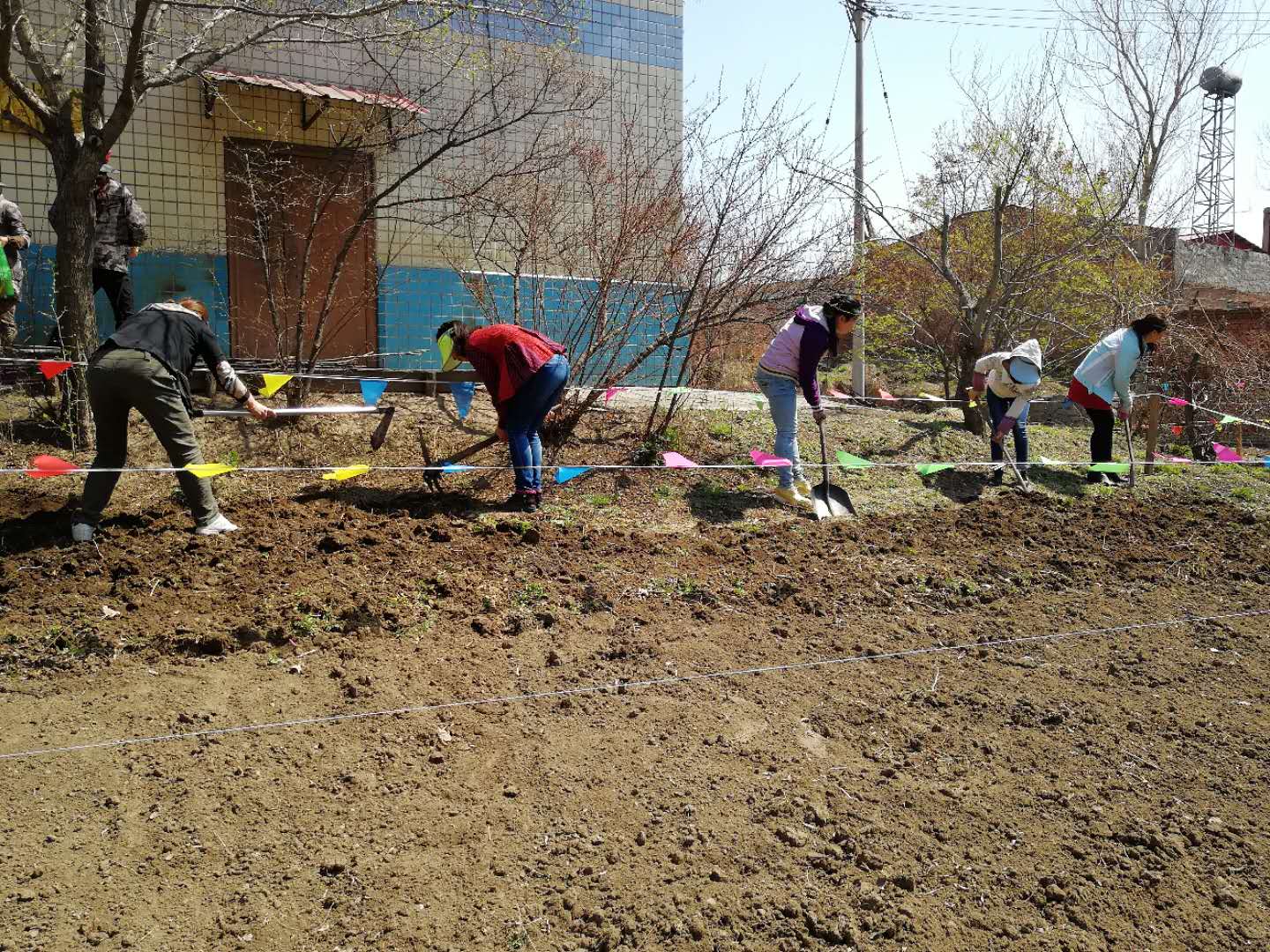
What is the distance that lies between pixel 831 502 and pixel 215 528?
4.22 metres

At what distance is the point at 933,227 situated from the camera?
11.4 meters

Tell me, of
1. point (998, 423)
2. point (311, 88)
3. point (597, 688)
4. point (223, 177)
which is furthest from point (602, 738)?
point (223, 177)

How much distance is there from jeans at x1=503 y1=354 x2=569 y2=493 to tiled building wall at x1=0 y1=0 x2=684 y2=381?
2423mm

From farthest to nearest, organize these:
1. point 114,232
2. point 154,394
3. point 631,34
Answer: point 631,34
point 114,232
point 154,394

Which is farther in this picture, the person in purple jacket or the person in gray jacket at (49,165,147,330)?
the person in gray jacket at (49,165,147,330)

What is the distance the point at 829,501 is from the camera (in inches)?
285

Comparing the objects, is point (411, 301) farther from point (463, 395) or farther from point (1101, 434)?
point (1101, 434)

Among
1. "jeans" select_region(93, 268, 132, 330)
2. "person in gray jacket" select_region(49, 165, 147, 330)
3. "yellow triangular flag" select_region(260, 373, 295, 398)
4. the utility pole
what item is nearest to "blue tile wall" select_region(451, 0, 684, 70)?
the utility pole

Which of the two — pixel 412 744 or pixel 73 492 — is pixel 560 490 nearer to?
pixel 73 492

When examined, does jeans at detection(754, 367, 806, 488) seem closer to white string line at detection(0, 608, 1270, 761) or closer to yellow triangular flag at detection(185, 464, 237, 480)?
white string line at detection(0, 608, 1270, 761)

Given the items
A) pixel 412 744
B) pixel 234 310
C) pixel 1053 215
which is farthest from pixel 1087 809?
pixel 1053 215

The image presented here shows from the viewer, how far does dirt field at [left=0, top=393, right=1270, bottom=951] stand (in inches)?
114

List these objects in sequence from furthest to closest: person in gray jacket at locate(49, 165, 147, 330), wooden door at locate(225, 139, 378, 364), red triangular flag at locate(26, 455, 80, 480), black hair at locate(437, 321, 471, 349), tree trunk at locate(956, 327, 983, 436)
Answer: tree trunk at locate(956, 327, 983, 436), wooden door at locate(225, 139, 378, 364), person in gray jacket at locate(49, 165, 147, 330), black hair at locate(437, 321, 471, 349), red triangular flag at locate(26, 455, 80, 480)

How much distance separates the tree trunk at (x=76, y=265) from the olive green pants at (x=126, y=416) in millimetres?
1233
